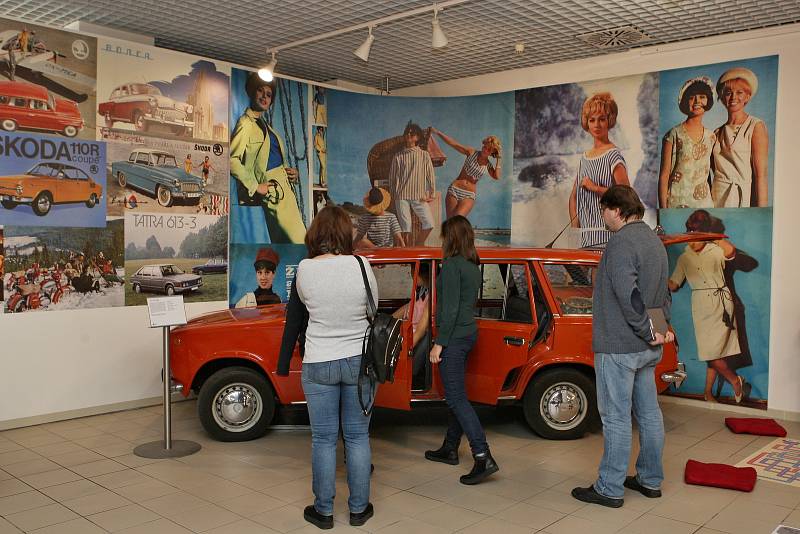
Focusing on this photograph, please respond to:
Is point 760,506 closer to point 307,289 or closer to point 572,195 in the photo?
point 307,289

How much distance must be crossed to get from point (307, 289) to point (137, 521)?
181cm

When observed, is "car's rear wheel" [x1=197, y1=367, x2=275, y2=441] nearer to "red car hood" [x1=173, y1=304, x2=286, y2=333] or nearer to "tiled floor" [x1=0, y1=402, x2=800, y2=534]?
"tiled floor" [x1=0, y1=402, x2=800, y2=534]

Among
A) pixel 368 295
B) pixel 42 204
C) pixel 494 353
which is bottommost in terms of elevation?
pixel 494 353

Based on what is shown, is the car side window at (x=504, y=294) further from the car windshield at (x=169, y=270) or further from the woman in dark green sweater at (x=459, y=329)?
the car windshield at (x=169, y=270)

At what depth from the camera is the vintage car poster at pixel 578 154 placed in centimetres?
805

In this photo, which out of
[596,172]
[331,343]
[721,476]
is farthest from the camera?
[596,172]

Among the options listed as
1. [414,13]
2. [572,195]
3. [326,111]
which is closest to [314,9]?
[414,13]

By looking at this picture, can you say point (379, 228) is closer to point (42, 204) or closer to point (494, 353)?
point (494, 353)

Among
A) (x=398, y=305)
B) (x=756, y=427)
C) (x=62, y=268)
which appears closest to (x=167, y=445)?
(x=62, y=268)

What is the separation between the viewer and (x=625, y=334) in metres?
→ 4.50

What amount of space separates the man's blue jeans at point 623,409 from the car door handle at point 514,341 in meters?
1.32

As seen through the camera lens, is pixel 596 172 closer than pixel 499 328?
No

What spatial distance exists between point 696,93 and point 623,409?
447 cm

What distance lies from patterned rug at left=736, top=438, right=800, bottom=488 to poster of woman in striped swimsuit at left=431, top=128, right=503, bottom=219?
4400mm
